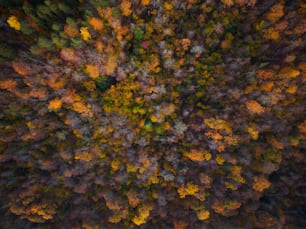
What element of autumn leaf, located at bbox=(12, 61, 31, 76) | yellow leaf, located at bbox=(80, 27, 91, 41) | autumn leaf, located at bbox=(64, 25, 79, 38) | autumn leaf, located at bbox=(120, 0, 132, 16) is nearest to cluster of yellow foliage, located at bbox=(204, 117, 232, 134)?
autumn leaf, located at bbox=(120, 0, 132, 16)

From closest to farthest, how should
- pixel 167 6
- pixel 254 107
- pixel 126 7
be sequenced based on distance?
pixel 126 7 < pixel 167 6 < pixel 254 107

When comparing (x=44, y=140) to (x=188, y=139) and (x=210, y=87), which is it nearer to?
(x=188, y=139)

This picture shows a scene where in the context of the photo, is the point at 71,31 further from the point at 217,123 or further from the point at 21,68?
the point at 217,123

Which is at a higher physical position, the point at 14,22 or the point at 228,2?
the point at 228,2

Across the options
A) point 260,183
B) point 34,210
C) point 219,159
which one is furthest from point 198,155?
point 34,210

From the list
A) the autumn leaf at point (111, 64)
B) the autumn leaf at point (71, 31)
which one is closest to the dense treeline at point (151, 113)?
the autumn leaf at point (71, 31)

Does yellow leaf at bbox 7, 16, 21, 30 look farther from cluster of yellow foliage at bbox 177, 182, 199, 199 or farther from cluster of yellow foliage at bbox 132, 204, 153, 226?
cluster of yellow foliage at bbox 177, 182, 199, 199

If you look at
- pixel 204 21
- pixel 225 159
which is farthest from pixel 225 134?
pixel 204 21
